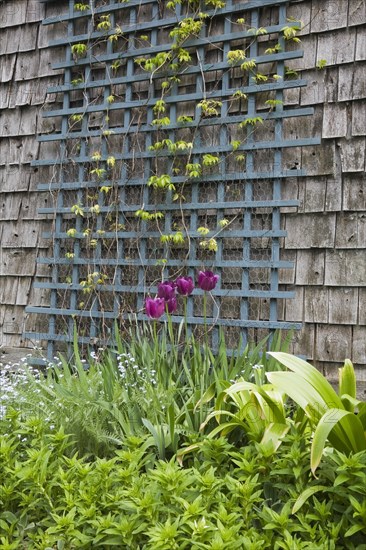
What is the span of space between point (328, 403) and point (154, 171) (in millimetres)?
2063

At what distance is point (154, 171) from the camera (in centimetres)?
392

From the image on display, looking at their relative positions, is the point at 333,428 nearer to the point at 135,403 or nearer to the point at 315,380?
the point at 315,380

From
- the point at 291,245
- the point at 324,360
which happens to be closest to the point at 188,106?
the point at 291,245

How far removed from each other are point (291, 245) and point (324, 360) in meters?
0.59

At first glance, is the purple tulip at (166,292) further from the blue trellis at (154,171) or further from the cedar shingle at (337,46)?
the cedar shingle at (337,46)

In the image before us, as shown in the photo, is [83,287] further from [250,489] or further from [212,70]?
[250,489]

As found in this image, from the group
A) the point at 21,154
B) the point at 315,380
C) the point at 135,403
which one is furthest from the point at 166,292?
the point at 21,154

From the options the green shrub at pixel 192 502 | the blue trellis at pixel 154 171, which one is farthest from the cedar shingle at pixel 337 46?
the green shrub at pixel 192 502

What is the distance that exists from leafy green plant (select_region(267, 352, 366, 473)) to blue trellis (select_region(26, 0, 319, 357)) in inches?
42.8

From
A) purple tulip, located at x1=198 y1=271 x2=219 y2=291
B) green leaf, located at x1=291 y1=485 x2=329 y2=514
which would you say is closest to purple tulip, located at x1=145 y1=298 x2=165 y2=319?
purple tulip, located at x1=198 y1=271 x2=219 y2=291

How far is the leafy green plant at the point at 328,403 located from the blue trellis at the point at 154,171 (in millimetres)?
1087

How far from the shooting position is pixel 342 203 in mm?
3379

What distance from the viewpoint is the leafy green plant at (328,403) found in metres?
2.09

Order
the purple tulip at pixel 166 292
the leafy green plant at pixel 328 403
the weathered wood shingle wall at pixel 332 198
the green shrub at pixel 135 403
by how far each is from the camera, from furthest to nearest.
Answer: the weathered wood shingle wall at pixel 332 198 < the purple tulip at pixel 166 292 < the green shrub at pixel 135 403 < the leafy green plant at pixel 328 403
